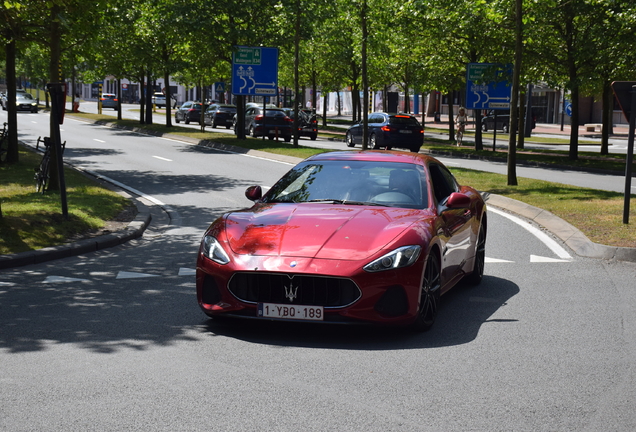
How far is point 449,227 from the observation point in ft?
25.1

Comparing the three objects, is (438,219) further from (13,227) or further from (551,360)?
(13,227)

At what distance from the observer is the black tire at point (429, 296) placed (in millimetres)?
6633

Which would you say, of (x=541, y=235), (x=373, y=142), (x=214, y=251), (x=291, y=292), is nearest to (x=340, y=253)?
(x=291, y=292)

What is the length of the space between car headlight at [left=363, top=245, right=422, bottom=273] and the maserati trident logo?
1.74 ft

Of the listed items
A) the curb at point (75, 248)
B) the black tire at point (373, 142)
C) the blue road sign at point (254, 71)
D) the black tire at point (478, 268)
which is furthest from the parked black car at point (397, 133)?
the black tire at point (478, 268)

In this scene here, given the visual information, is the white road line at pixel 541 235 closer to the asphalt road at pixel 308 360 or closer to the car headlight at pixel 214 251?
the asphalt road at pixel 308 360

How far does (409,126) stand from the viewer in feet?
111

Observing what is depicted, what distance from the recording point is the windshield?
7.64 meters

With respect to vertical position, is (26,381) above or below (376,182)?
below

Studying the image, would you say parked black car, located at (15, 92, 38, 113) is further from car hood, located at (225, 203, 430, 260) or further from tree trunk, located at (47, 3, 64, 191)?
car hood, located at (225, 203, 430, 260)

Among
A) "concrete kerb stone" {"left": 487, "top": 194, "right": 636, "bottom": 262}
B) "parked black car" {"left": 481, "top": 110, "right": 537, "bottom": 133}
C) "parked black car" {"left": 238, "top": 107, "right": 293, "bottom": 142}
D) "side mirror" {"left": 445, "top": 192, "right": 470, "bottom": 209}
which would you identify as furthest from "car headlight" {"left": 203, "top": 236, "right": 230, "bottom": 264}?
"parked black car" {"left": 481, "top": 110, "right": 537, "bottom": 133}

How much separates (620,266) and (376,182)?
3.85 meters

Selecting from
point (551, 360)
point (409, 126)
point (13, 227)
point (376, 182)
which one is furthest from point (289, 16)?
point (551, 360)

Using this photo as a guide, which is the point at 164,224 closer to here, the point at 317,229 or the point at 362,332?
the point at 317,229
